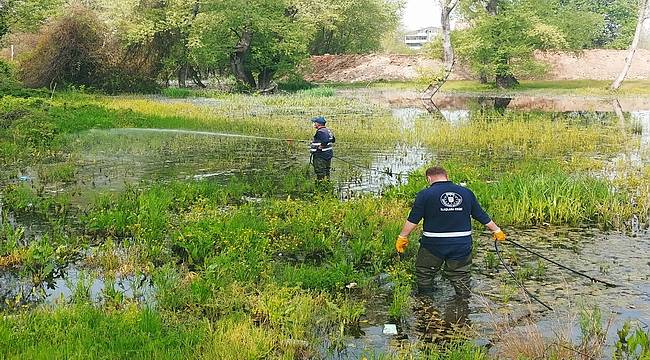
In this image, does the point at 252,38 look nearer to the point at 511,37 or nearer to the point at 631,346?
the point at 511,37

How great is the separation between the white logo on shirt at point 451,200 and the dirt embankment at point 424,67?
202 ft

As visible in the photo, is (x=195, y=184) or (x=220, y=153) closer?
(x=195, y=184)

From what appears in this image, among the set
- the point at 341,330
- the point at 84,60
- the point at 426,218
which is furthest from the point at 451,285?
the point at 84,60

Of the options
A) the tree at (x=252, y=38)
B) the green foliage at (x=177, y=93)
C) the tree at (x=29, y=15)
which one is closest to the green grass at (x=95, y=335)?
the green foliage at (x=177, y=93)

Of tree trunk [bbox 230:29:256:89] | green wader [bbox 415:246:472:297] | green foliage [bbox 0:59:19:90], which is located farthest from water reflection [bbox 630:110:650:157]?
tree trunk [bbox 230:29:256:89]

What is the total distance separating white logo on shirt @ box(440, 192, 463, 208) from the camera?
7.74 meters

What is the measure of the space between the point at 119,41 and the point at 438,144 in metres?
34.6

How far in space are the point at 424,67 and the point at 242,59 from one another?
2520 cm

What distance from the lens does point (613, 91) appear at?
53.0 m

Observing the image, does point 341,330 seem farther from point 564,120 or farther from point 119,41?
point 119,41

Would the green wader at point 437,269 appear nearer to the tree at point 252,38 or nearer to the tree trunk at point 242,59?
the tree at point 252,38

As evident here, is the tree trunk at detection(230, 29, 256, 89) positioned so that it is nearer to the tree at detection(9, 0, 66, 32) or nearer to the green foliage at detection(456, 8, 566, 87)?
the tree at detection(9, 0, 66, 32)

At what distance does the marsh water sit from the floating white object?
0.06 meters

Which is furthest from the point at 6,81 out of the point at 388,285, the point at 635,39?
the point at 635,39
